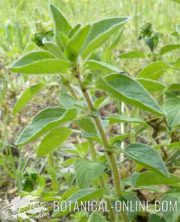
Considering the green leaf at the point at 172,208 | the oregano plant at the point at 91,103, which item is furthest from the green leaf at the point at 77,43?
the green leaf at the point at 172,208

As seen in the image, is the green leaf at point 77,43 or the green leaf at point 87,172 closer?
the green leaf at point 77,43

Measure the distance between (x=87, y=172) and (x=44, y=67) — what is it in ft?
0.80

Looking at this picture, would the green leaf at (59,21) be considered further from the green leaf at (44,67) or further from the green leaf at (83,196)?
the green leaf at (83,196)

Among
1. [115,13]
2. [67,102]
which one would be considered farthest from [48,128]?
[115,13]

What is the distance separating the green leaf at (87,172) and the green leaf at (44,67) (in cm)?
22

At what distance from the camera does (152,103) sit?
892 mm

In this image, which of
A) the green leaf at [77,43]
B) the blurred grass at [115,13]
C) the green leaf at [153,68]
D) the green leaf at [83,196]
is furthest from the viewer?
the blurred grass at [115,13]

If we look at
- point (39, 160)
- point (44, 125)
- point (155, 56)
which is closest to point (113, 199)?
point (44, 125)

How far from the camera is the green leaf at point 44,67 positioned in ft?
2.88

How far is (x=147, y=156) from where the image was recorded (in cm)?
98

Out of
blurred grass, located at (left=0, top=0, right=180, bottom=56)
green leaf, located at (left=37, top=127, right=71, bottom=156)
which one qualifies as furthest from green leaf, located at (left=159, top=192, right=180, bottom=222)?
blurred grass, located at (left=0, top=0, right=180, bottom=56)

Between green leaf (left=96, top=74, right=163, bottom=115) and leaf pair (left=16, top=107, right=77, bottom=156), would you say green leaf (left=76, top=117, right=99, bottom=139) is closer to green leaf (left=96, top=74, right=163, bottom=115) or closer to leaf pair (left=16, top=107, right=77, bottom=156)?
leaf pair (left=16, top=107, right=77, bottom=156)

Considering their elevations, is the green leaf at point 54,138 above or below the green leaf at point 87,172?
above

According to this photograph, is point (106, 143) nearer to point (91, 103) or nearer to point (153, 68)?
point (91, 103)
